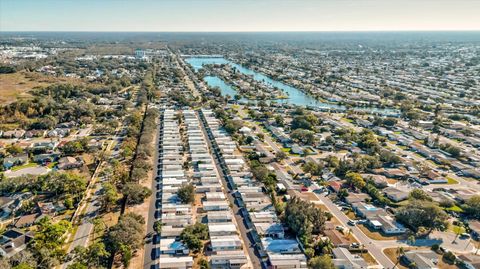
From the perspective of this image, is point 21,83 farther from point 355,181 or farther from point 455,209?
point 455,209

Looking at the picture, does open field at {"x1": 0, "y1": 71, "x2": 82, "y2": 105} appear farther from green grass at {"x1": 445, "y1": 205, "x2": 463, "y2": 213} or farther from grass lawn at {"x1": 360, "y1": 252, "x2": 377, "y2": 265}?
green grass at {"x1": 445, "y1": 205, "x2": 463, "y2": 213}

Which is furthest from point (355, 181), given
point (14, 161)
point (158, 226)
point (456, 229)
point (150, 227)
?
point (14, 161)

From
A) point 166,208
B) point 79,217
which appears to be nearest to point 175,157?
point 166,208

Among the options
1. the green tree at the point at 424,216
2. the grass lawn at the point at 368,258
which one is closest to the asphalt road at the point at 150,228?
the grass lawn at the point at 368,258

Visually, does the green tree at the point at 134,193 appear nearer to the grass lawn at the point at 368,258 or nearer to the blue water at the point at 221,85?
the grass lawn at the point at 368,258

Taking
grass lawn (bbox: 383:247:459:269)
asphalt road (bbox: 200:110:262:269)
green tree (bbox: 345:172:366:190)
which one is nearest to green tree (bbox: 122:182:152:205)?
asphalt road (bbox: 200:110:262:269)
